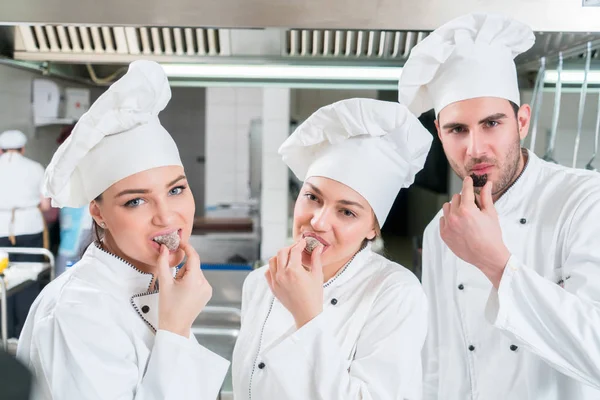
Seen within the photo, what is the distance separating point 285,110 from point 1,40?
2.28 m

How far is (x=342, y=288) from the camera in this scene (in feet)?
4.32

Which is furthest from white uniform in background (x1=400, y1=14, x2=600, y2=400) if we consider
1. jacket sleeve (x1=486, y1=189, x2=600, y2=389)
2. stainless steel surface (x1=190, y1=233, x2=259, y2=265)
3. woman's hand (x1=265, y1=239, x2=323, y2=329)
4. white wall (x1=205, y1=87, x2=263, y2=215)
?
white wall (x1=205, y1=87, x2=263, y2=215)

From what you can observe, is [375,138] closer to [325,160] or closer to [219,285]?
[325,160]

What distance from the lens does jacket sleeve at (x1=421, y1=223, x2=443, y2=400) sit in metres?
1.55

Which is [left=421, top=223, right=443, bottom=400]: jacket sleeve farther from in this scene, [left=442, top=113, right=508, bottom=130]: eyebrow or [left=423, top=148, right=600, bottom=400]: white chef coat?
[left=442, top=113, right=508, bottom=130]: eyebrow

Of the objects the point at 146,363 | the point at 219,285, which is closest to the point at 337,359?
the point at 146,363

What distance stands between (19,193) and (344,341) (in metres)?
3.62

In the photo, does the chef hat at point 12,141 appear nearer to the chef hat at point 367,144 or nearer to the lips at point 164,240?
the chef hat at point 367,144

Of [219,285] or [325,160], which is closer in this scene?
[325,160]

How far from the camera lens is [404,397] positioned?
117 cm

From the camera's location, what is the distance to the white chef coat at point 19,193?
4.12 meters

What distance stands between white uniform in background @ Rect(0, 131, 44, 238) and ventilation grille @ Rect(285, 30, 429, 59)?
3239 mm

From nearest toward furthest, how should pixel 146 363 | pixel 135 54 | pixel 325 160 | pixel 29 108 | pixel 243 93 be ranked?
pixel 146 363, pixel 325 160, pixel 135 54, pixel 29 108, pixel 243 93

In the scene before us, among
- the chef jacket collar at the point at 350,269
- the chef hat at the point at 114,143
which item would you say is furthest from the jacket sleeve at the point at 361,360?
the chef hat at the point at 114,143
